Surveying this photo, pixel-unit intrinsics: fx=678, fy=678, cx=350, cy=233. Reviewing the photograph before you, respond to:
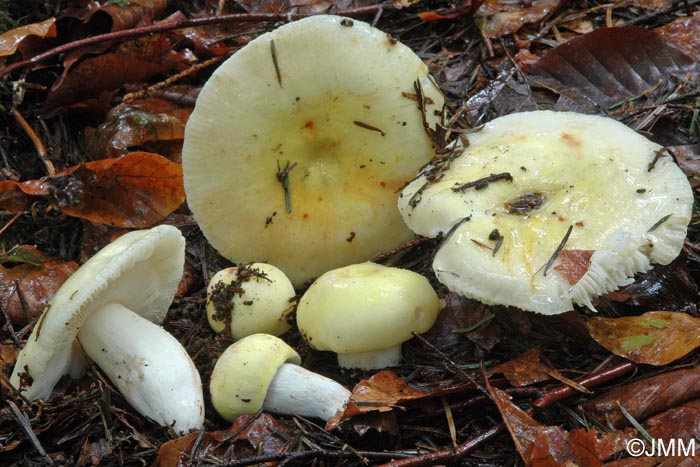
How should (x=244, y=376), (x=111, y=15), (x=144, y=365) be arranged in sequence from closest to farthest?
(x=244, y=376) < (x=144, y=365) < (x=111, y=15)

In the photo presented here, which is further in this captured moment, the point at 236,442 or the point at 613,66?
the point at 613,66

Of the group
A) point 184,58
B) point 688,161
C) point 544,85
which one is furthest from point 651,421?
point 184,58

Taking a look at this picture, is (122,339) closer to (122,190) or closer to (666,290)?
(122,190)

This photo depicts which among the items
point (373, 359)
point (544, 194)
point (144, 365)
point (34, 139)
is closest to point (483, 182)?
point (544, 194)

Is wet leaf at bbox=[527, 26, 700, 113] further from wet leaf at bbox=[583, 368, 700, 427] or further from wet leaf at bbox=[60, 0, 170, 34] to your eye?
wet leaf at bbox=[60, 0, 170, 34]

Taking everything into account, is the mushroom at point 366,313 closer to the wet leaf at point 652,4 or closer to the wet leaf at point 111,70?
the wet leaf at point 111,70

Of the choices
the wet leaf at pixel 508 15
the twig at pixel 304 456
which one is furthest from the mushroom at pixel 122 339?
the wet leaf at pixel 508 15

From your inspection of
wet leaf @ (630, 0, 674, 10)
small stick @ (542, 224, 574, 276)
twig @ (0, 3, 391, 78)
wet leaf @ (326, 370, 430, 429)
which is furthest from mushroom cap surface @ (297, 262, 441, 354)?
wet leaf @ (630, 0, 674, 10)
